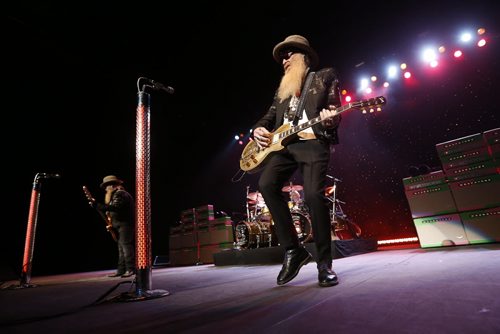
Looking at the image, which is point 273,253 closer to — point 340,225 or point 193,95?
point 340,225

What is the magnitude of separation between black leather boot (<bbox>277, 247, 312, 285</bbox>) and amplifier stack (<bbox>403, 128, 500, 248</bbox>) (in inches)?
156

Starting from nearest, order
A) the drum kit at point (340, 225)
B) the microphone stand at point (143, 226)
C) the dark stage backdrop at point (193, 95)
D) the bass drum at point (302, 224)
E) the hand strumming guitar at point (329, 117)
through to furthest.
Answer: the hand strumming guitar at point (329, 117)
the microphone stand at point (143, 226)
the bass drum at point (302, 224)
the drum kit at point (340, 225)
the dark stage backdrop at point (193, 95)

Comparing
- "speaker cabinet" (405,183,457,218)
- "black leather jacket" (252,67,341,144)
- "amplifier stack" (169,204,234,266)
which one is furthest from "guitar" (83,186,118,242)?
"speaker cabinet" (405,183,457,218)

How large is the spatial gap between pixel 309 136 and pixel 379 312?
142 cm

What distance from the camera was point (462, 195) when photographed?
16.5 ft

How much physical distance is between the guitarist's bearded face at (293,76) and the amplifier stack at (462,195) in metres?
3.92

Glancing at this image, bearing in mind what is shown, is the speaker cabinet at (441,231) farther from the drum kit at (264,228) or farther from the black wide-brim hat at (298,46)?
the black wide-brim hat at (298,46)

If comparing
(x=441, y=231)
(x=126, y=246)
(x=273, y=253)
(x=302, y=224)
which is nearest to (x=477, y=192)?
(x=441, y=231)

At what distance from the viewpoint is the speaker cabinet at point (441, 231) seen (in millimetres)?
4984

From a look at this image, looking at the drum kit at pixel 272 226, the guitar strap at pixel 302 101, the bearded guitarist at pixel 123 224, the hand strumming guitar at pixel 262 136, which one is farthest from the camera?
the drum kit at pixel 272 226

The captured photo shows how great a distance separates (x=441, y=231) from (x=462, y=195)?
2.31 feet

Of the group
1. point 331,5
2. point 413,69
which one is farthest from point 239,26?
point 413,69

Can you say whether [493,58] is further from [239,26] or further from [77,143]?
[77,143]

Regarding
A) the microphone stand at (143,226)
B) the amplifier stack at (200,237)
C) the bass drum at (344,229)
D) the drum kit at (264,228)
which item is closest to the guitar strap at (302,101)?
the microphone stand at (143,226)
